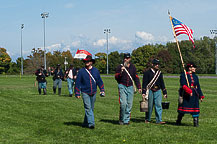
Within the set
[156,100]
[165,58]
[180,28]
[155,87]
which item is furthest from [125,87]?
[165,58]

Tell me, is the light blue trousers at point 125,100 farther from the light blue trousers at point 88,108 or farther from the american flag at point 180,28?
the american flag at point 180,28

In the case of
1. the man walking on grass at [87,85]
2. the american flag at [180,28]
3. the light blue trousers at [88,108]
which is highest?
the american flag at [180,28]

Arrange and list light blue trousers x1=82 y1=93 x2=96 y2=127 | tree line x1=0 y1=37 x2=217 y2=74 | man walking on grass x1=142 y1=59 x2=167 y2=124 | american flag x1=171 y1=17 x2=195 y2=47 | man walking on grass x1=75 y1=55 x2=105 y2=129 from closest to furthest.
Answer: light blue trousers x1=82 y1=93 x2=96 y2=127 → man walking on grass x1=75 y1=55 x2=105 y2=129 → man walking on grass x1=142 y1=59 x2=167 y2=124 → american flag x1=171 y1=17 x2=195 y2=47 → tree line x1=0 y1=37 x2=217 y2=74

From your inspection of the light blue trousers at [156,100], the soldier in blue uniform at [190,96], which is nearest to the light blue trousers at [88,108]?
the light blue trousers at [156,100]

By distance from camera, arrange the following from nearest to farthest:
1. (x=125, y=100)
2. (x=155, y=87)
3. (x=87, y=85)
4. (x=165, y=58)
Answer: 1. (x=87, y=85)
2. (x=125, y=100)
3. (x=155, y=87)
4. (x=165, y=58)

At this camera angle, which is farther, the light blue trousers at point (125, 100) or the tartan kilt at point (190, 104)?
the light blue trousers at point (125, 100)

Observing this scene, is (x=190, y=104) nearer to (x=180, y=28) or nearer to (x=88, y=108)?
(x=88, y=108)

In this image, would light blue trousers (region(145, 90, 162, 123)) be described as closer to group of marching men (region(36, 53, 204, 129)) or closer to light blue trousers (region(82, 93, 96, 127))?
group of marching men (region(36, 53, 204, 129))

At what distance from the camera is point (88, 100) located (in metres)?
10.1

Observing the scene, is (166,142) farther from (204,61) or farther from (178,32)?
(204,61)

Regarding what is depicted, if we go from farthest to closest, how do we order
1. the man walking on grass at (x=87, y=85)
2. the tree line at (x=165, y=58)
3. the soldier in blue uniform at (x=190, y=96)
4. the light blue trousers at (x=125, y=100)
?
the tree line at (x=165, y=58), the light blue trousers at (x=125, y=100), the soldier in blue uniform at (x=190, y=96), the man walking on grass at (x=87, y=85)

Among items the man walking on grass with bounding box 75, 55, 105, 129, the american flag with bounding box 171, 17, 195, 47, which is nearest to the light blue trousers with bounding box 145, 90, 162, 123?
the man walking on grass with bounding box 75, 55, 105, 129

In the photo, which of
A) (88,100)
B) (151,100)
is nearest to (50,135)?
(88,100)

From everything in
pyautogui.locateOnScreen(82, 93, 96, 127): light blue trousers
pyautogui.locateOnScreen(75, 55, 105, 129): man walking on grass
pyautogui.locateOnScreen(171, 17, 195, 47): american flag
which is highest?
pyautogui.locateOnScreen(171, 17, 195, 47): american flag
